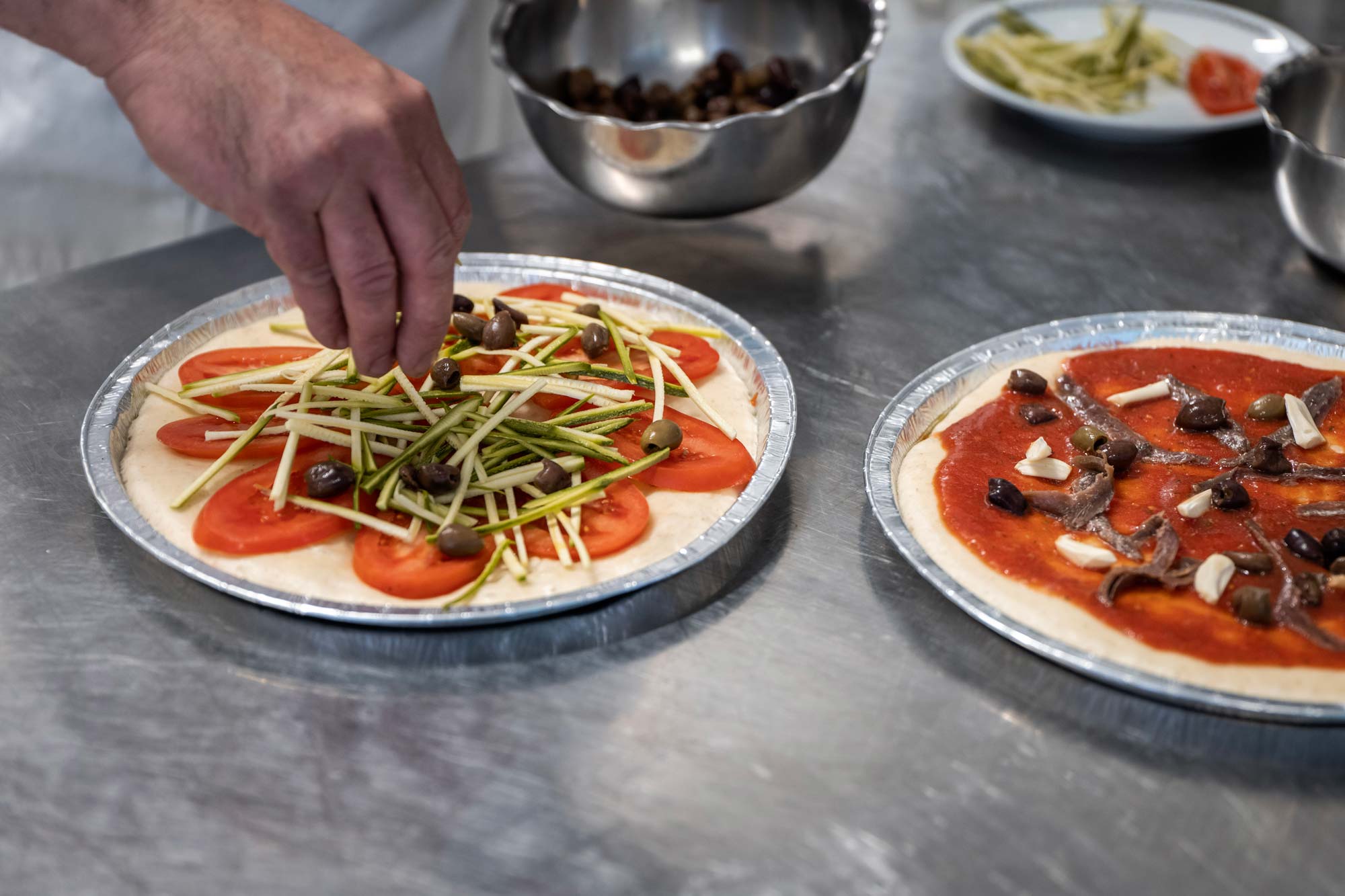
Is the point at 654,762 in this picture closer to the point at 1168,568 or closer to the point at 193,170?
the point at 1168,568

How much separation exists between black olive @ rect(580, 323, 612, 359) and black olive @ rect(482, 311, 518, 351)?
17 cm

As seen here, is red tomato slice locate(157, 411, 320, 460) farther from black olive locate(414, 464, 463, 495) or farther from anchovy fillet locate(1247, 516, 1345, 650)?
anchovy fillet locate(1247, 516, 1345, 650)

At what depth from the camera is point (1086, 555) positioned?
217 centimetres

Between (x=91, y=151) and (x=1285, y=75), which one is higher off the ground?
(x=1285, y=75)

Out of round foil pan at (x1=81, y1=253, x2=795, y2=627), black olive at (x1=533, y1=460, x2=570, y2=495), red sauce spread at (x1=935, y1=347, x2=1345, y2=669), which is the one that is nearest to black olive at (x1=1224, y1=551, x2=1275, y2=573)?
red sauce spread at (x1=935, y1=347, x2=1345, y2=669)

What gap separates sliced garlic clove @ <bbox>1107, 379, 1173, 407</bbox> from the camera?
8.69ft

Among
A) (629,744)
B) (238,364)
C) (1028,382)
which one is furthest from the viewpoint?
(238,364)

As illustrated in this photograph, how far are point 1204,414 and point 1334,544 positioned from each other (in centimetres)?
46

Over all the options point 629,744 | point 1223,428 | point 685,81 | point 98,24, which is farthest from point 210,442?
point 1223,428

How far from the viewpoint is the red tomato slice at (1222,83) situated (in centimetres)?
385

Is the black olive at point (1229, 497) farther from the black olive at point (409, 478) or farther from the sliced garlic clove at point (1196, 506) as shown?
the black olive at point (409, 478)

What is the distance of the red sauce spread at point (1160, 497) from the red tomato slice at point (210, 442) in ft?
4.56

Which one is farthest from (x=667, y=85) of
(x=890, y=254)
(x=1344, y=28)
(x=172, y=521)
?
(x=1344, y=28)

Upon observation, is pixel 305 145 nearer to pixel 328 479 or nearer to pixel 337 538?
pixel 328 479
